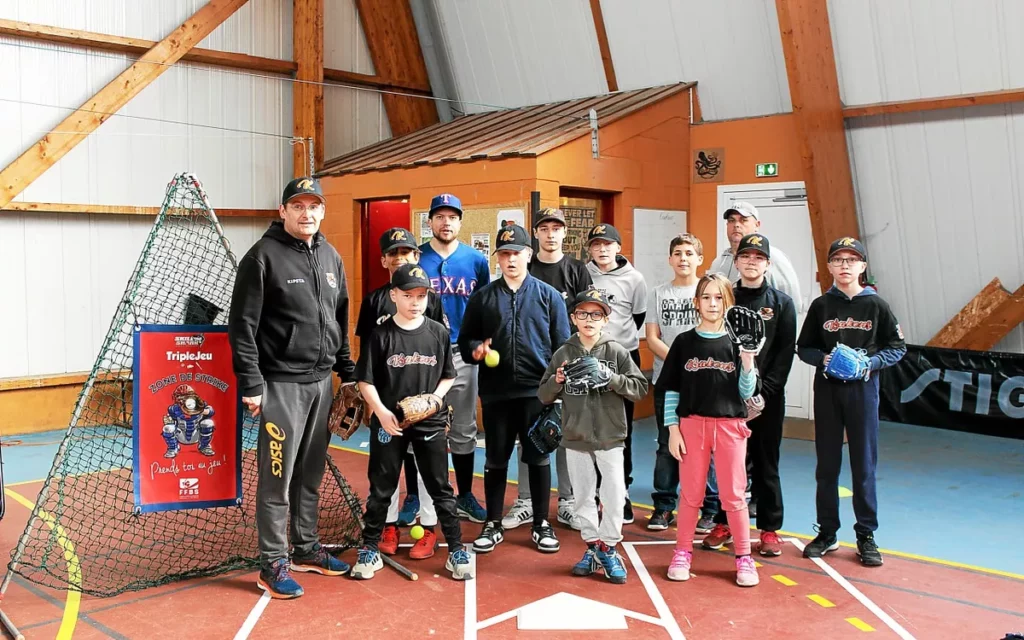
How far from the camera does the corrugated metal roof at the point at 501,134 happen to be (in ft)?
28.8

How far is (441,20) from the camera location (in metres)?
11.5

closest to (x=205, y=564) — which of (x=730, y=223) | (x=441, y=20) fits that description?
(x=730, y=223)

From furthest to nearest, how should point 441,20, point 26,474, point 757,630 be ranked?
point 441,20 < point 26,474 < point 757,630

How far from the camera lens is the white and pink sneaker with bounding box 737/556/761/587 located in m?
4.64

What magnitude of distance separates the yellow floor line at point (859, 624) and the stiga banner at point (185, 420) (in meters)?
3.33

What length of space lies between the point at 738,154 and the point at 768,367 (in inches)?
189

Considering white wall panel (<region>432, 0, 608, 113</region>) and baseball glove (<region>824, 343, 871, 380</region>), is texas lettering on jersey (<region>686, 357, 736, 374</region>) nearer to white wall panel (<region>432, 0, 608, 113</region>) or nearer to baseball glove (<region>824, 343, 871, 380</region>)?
baseball glove (<region>824, 343, 871, 380</region>)

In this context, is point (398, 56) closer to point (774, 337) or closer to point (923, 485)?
point (774, 337)

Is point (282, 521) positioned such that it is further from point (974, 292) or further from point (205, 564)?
point (974, 292)

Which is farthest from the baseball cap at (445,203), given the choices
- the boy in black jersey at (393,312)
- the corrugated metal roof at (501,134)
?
the corrugated metal roof at (501,134)

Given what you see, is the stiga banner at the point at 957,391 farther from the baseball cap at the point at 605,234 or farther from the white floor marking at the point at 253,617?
the white floor marking at the point at 253,617

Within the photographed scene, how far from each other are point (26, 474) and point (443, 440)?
14.9 ft

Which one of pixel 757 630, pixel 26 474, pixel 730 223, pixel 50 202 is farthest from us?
pixel 50 202

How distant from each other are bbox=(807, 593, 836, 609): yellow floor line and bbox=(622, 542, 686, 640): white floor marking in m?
0.74
